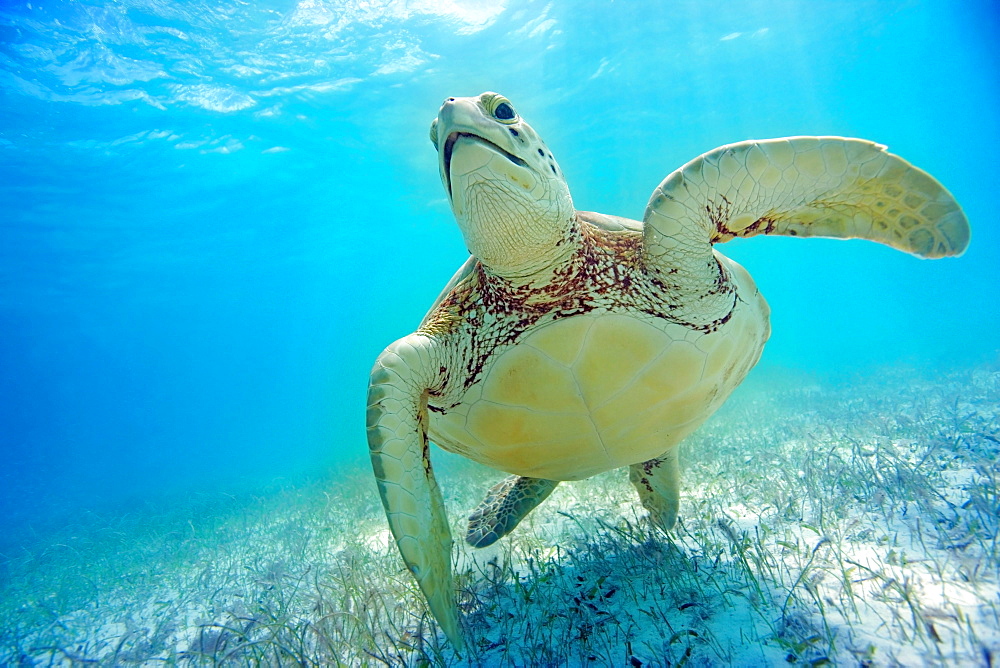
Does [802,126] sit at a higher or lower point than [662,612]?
higher

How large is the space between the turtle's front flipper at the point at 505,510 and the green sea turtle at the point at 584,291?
922 millimetres

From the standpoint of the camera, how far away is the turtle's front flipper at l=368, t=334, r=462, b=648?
200cm

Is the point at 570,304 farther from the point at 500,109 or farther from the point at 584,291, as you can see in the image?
the point at 500,109

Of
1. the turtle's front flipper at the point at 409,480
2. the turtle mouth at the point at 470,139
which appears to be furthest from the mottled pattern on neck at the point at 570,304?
the turtle mouth at the point at 470,139

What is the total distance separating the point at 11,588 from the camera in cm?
700

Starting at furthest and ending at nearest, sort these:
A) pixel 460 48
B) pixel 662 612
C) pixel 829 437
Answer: pixel 460 48
pixel 829 437
pixel 662 612

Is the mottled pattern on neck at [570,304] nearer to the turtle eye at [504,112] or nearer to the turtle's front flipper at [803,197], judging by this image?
the turtle's front flipper at [803,197]

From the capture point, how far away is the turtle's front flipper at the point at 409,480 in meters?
2.00

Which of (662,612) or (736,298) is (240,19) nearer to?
(736,298)

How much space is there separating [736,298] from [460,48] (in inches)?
646

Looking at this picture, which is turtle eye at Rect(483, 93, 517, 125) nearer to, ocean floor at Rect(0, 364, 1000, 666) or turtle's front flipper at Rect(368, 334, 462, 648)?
turtle's front flipper at Rect(368, 334, 462, 648)

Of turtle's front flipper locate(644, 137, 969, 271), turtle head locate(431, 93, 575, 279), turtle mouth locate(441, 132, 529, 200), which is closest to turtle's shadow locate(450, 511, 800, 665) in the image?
turtle's front flipper locate(644, 137, 969, 271)

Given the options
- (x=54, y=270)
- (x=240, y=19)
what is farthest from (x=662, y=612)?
(x=54, y=270)

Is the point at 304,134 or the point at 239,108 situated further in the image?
the point at 304,134
